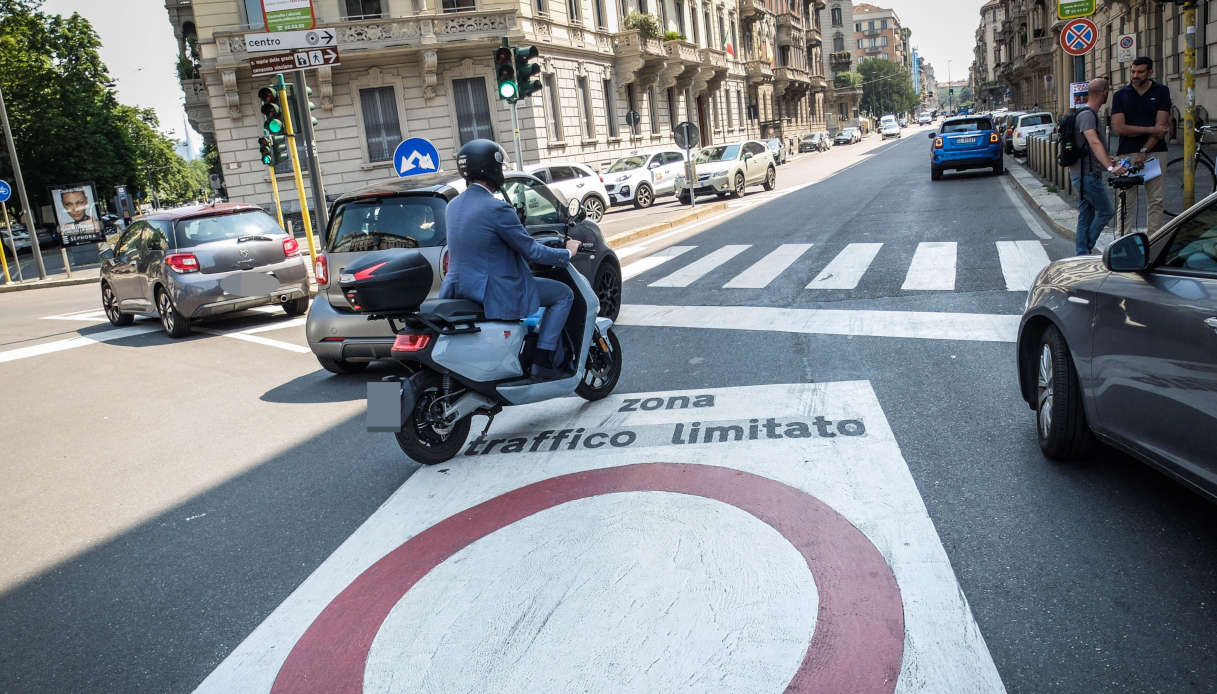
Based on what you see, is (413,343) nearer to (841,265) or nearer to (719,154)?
(841,265)

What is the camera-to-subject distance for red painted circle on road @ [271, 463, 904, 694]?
2.77m

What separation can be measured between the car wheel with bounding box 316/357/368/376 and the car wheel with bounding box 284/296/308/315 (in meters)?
4.09

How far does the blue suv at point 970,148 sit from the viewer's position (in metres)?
22.3

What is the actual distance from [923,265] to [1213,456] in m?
7.78

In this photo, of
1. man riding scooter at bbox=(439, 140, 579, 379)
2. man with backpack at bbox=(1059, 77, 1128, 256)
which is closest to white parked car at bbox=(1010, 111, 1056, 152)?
man with backpack at bbox=(1059, 77, 1128, 256)

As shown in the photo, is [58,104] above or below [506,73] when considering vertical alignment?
above

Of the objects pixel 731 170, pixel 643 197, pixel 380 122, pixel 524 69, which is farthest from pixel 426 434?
pixel 380 122

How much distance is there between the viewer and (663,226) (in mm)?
18875

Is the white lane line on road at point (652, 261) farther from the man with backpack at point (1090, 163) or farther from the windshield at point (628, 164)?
the windshield at point (628, 164)

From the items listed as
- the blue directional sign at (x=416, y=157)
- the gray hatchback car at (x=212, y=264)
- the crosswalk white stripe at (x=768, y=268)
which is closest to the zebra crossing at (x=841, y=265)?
the crosswalk white stripe at (x=768, y=268)

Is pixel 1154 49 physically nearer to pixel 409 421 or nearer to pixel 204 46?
pixel 204 46

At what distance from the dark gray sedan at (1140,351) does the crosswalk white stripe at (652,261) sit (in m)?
8.11

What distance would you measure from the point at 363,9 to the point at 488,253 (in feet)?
91.8

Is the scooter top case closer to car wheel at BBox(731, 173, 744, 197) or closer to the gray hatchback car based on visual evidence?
the gray hatchback car
